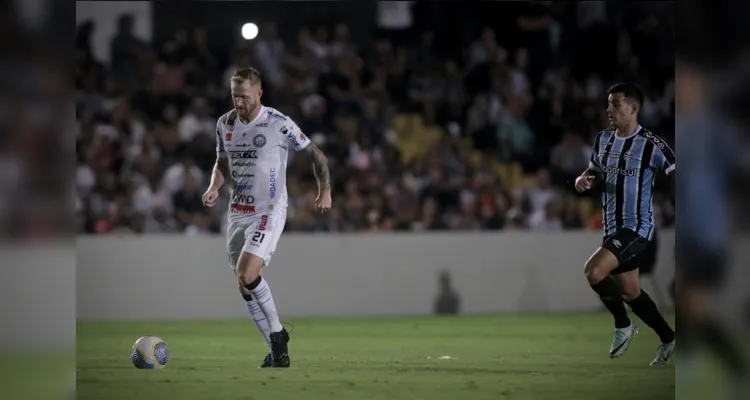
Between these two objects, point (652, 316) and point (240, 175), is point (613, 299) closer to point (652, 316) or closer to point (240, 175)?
point (652, 316)

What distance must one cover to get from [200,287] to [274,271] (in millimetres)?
1100

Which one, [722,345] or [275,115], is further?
[275,115]

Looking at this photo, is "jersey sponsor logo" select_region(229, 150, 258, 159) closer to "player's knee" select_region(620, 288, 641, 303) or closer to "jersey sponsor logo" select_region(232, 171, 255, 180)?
"jersey sponsor logo" select_region(232, 171, 255, 180)

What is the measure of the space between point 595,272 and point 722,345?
255 inches

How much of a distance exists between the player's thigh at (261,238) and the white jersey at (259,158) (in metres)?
0.10

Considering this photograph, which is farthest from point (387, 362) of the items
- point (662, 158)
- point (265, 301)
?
point (662, 158)

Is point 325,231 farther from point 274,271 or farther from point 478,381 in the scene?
point 478,381

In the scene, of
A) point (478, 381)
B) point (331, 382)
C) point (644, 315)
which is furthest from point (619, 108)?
point (331, 382)

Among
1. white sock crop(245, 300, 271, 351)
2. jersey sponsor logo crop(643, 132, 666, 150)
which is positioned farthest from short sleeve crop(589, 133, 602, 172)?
white sock crop(245, 300, 271, 351)

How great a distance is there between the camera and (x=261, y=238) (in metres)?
9.48

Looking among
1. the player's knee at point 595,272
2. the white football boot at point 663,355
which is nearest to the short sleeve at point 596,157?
the player's knee at point 595,272

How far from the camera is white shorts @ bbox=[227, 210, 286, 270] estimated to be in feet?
31.1

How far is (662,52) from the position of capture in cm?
2041

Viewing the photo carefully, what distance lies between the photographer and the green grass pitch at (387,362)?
8172 millimetres
